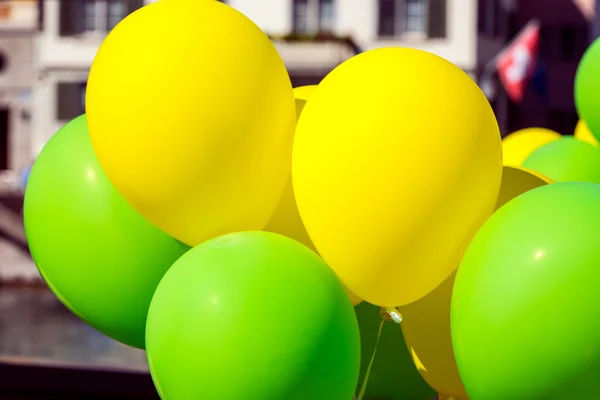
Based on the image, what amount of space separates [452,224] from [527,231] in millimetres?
200

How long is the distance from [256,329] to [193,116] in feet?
1.94

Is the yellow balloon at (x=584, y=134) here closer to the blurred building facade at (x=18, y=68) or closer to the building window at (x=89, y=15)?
the building window at (x=89, y=15)

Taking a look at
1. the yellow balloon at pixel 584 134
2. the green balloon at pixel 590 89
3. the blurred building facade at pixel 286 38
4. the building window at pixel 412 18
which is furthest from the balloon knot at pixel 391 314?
the building window at pixel 412 18

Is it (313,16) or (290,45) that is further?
(313,16)

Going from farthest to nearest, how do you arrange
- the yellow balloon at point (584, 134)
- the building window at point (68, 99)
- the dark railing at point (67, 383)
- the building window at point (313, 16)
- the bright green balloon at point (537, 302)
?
the building window at point (68, 99) → the building window at point (313, 16) → the dark railing at point (67, 383) → the yellow balloon at point (584, 134) → the bright green balloon at point (537, 302)

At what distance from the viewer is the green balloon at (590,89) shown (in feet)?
10.8

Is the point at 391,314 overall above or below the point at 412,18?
above

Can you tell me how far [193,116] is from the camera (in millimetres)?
2238

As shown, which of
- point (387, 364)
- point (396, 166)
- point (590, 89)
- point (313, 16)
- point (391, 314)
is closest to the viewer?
point (396, 166)

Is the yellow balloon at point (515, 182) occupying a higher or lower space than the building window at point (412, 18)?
higher

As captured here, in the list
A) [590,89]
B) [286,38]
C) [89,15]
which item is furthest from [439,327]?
[89,15]

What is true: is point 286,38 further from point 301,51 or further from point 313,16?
point 313,16

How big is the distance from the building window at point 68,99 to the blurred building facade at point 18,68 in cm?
158

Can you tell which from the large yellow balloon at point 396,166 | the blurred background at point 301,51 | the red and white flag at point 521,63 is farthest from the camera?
the blurred background at point 301,51
